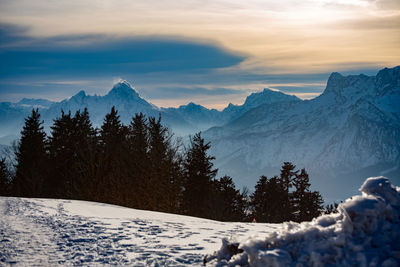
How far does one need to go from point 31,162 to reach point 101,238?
118ft

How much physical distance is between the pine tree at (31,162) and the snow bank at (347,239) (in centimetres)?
3439

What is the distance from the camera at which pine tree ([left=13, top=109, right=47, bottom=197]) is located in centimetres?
3588

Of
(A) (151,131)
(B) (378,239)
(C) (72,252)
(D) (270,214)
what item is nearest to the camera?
(B) (378,239)

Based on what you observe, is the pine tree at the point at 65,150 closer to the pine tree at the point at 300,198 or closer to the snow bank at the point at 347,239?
the pine tree at the point at 300,198

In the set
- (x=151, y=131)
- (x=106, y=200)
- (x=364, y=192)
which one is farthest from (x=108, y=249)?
(x=151, y=131)

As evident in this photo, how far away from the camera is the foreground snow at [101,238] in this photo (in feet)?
20.3

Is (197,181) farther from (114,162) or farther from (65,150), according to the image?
(65,150)

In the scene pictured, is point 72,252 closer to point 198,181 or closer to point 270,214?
point 198,181

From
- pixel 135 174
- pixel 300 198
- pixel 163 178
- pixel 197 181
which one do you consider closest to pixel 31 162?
pixel 135 174

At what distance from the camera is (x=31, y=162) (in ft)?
130

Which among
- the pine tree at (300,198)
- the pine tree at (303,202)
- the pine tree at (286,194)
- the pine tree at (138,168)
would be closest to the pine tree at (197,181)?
the pine tree at (138,168)

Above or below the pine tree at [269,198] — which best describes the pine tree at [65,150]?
above

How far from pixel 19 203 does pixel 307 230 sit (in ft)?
35.2

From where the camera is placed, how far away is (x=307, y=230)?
505 centimetres
